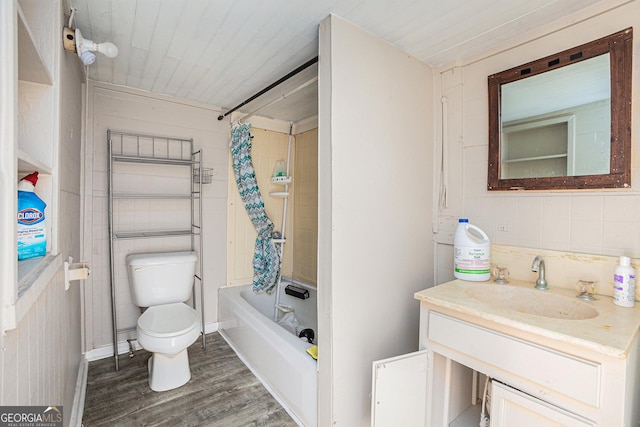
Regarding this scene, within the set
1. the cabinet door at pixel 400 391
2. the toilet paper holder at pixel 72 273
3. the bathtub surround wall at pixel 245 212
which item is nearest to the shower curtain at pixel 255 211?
the bathtub surround wall at pixel 245 212

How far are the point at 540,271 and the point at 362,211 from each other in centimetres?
90

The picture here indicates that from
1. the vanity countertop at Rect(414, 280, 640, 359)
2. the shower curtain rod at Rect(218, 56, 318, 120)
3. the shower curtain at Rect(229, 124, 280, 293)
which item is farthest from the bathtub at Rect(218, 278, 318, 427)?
the shower curtain rod at Rect(218, 56, 318, 120)

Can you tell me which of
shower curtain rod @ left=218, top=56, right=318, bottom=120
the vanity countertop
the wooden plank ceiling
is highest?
the wooden plank ceiling

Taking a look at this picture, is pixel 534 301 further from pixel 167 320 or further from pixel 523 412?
pixel 167 320

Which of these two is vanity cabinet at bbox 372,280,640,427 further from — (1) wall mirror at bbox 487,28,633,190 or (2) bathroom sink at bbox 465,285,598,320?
(1) wall mirror at bbox 487,28,633,190

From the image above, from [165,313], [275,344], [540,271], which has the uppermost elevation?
[540,271]

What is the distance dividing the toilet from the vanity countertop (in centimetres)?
150

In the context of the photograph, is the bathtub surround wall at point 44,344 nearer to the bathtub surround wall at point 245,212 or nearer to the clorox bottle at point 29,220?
the clorox bottle at point 29,220

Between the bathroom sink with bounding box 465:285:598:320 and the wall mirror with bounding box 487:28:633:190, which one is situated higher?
the wall mirror with bounding box 487:28:633:190

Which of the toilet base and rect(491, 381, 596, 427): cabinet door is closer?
rect(491, 381, 596, 427): cabinet door

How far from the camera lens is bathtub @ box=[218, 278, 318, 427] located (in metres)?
1.60

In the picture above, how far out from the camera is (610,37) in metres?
1.24

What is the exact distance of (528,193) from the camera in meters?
1.51

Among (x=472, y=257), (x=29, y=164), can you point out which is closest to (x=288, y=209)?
(x=472, y=257)
